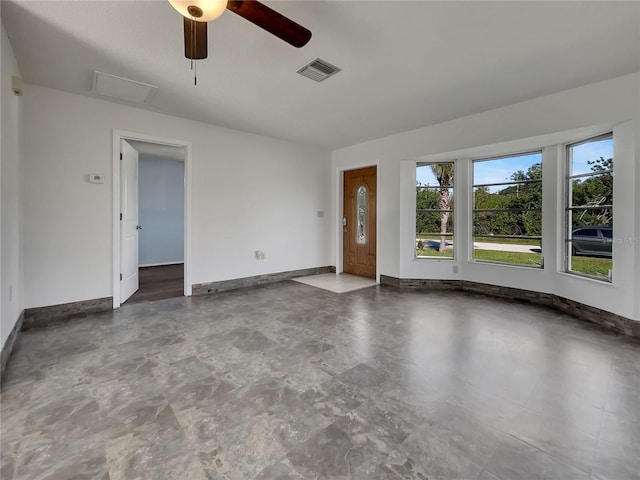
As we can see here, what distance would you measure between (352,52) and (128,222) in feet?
11.9

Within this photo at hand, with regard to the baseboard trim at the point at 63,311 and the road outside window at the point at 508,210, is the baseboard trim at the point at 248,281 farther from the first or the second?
the road outside window at the point at 508,210

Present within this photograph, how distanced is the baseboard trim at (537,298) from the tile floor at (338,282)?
0.40 m

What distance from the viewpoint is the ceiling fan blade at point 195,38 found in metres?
1.84

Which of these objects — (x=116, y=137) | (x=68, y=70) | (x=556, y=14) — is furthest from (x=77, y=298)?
(x=556, y=14)

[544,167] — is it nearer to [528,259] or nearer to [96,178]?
[528,259]

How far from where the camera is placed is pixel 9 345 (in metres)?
2.49

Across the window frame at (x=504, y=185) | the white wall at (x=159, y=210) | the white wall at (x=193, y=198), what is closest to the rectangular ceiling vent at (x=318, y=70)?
the white wall at (x=193, y=198)

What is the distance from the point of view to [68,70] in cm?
293

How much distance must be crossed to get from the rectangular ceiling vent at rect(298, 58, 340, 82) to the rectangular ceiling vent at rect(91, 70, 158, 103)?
1741 mm

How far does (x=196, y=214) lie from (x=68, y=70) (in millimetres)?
2126

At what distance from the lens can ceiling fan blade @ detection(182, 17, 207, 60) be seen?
184cm

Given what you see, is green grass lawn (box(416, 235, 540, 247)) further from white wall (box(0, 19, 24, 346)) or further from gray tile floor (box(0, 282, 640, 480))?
white wall (box(0, 19, 24, 346))

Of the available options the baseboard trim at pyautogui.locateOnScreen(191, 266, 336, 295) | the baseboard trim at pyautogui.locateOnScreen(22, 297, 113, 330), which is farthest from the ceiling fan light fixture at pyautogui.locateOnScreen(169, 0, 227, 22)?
the baseboard trim at pyautogui.locateOnScreen(191, 266, 336, 295)

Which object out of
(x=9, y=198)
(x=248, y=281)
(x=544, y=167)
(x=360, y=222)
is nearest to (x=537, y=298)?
(x=544, y=167)
